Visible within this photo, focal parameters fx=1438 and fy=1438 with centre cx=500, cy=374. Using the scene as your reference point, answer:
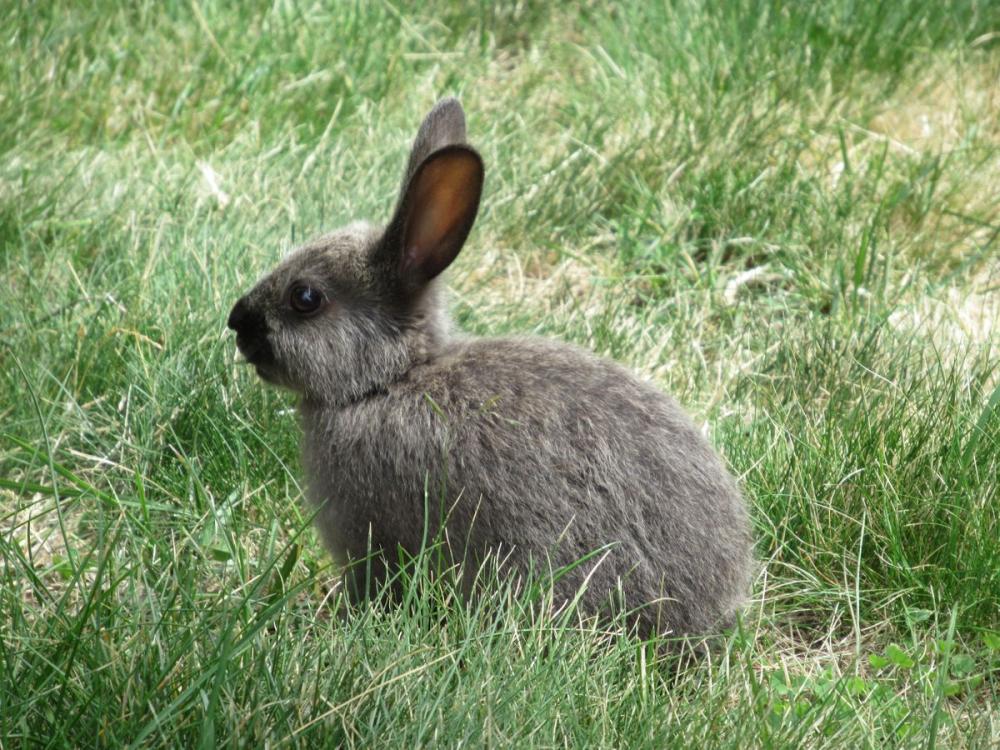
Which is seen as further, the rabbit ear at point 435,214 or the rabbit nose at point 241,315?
the rabbit nose at point 241,315

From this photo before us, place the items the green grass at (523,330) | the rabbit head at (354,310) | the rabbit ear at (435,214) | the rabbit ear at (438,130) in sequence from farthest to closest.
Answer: the rabbit ear at (438,130), the rabbit head at (354,310), the rabbit ear at (435,214), the green grass at (523,330)

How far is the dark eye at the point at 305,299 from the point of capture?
3967 mm

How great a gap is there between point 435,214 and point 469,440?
0.65 m

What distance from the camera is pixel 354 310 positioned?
13.0 feet

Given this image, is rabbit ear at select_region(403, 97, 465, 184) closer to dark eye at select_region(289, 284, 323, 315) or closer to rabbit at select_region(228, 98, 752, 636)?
rabbit at select_region(228, 98, 752, 636)

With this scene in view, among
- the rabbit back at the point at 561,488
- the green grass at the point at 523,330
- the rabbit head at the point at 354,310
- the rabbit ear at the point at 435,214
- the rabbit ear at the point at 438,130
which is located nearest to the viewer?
the green grass at the point at 523,330

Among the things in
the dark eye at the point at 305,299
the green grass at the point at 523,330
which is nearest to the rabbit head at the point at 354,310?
the dark eye at the point at 305,299

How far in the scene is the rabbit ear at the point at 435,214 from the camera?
3.74m

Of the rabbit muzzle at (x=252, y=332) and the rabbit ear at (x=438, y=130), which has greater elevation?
the rabbit ear at (x=438, y=130)

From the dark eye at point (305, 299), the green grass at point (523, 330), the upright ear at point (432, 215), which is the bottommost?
the green grass at point (523, 330)

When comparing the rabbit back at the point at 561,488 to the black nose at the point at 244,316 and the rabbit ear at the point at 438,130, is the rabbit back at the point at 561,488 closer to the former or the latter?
the black nose at the point at 244,316

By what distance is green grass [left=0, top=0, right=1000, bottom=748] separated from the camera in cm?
299

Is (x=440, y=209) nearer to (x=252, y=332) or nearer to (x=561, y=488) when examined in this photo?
(x=252, y=332)

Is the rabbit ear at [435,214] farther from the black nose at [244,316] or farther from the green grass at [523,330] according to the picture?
the green grass at [523,330]
